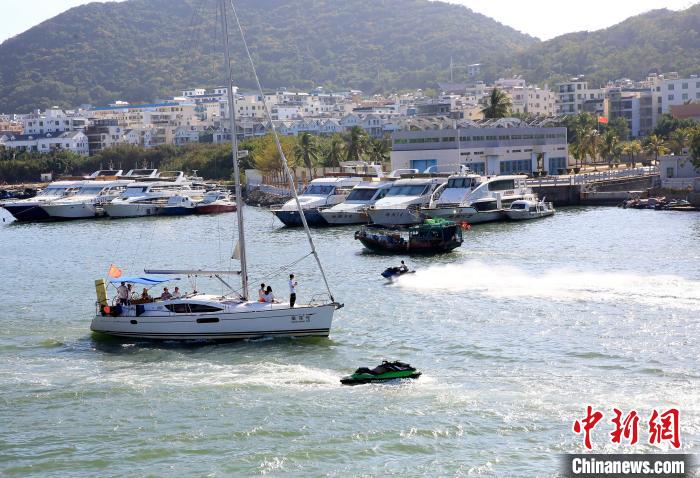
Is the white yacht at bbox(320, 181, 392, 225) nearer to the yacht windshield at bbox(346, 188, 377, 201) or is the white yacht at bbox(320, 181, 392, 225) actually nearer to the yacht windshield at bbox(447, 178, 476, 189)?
the yacht windshield at bbox(346, 188, 377, 201)

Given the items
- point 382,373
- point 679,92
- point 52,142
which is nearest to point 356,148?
point 679,92

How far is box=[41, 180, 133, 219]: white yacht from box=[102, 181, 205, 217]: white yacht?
102 centimetres

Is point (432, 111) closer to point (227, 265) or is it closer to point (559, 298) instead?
point (227, 265)

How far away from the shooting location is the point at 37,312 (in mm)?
41969

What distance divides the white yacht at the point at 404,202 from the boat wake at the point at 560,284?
852 inches

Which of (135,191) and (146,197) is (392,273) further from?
(135,191)

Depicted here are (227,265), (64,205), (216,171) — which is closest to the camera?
(227,265)

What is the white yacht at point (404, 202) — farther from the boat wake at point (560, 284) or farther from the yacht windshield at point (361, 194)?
the boat wake at point (560, 284)

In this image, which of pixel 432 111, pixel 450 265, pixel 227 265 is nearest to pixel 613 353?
pixel 450 265

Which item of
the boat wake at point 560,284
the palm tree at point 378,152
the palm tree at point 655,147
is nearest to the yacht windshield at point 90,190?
the palm tree at point 378,152

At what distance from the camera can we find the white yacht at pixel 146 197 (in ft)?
318

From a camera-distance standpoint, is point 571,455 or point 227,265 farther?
point 227,265

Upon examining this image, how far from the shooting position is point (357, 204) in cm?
7950

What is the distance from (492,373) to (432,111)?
12396 cm
